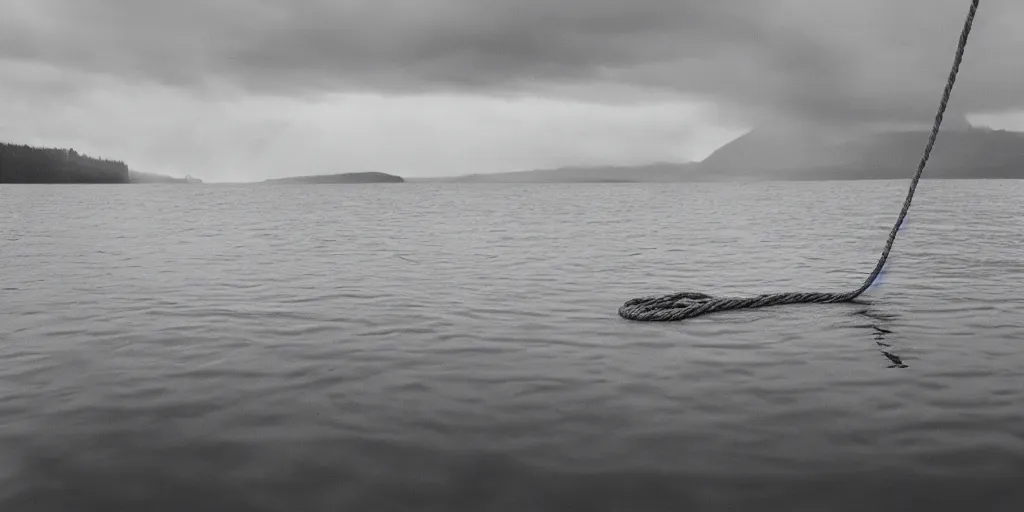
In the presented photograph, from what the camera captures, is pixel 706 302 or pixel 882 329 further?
pixel 706 302

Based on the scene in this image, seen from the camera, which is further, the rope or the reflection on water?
the rope

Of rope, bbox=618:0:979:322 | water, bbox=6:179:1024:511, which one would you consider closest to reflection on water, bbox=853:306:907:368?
water, bbox=6:179:1024:511

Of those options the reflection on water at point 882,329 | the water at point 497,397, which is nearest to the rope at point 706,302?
the water at point 497,397

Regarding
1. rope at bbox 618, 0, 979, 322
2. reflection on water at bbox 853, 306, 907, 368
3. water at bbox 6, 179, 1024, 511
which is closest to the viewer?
water at bbox 6, 179, 1024, 511

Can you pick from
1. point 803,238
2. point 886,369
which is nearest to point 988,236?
point 803,238

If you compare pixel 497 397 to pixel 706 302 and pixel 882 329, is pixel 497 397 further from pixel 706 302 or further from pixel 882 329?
pixel 882 329

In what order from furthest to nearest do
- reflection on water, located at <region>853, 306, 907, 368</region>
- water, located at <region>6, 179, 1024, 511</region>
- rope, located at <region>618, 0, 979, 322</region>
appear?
rope, located at <region>618, 0, 979, 322</region>
reflection on water, located at <region>853, 306, 907, 368</region>
water, located at <region>6, 179, 1024, 511</region>

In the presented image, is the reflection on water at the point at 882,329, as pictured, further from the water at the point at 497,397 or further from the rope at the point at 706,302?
the rope at the point at 706,302

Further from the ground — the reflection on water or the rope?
the rope

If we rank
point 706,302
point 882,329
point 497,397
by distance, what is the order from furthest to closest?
point 706,302
point 882,329
point 497,397

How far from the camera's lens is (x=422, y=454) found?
796cm

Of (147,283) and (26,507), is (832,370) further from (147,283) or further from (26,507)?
(147,283)

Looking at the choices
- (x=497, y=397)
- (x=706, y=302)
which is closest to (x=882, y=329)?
(x=706, y=302)

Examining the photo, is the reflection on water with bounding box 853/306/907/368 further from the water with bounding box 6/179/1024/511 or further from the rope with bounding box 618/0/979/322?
the rope with bounding box 618/0/979/322
